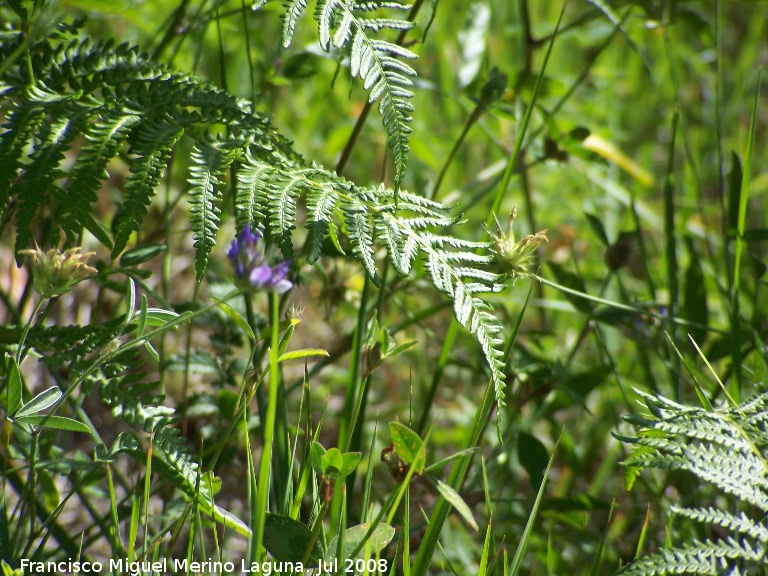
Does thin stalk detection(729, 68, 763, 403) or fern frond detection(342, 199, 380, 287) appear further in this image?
thin stalk detection(729, 68, 763, 403)

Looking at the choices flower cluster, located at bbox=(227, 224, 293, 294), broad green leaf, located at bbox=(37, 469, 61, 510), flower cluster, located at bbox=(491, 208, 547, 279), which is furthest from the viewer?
broad green leaf, located at bbox=(37, 469, 61, 510)

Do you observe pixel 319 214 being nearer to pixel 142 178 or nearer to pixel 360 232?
pixel 360 232

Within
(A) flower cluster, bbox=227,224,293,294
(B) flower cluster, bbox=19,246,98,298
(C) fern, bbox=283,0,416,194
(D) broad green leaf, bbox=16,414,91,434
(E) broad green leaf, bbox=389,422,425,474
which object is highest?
(C) fern, bbox=283,0,416,194

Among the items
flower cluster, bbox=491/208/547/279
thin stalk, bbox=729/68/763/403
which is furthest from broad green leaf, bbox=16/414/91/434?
thin stalk, bbox=729/68/763/403

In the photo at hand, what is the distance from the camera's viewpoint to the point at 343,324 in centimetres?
271

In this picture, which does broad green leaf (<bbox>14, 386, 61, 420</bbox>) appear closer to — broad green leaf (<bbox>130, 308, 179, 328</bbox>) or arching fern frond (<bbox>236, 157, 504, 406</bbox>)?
broad green leaf (<bbox>130, 308, 179, 328</bbox>)

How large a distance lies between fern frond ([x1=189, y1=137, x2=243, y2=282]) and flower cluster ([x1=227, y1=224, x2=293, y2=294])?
0.08 meters

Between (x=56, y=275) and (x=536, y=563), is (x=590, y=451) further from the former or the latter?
(x=56, y=275)

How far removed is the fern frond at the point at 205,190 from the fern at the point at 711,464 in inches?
27.9

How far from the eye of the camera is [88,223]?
1246 mm

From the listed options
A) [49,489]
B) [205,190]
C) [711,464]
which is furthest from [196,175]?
[711,464]

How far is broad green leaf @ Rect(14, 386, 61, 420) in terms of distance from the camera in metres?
1.12

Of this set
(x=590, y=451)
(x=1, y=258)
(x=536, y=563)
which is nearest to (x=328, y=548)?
(x=536, y=563)

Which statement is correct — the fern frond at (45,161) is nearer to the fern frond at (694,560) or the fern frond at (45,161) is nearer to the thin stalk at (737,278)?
the fern frond at (694,560)
